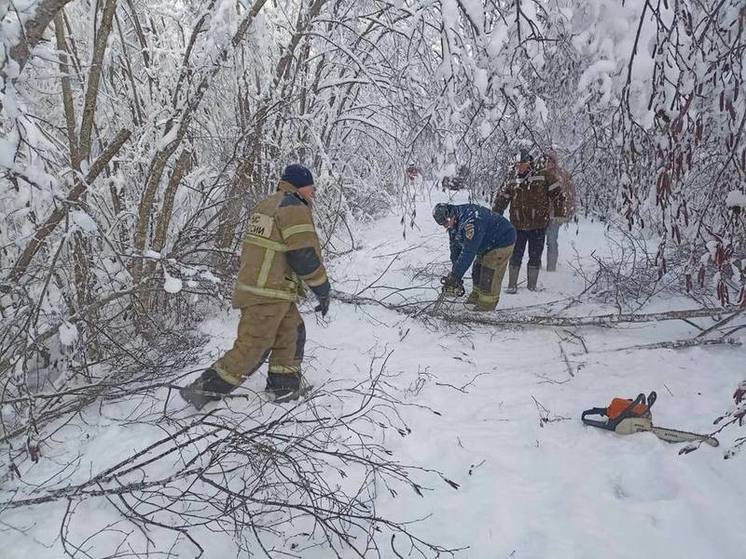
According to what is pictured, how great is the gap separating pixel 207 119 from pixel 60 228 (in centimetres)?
286

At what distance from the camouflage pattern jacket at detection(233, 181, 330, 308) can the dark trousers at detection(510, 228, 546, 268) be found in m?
3.43

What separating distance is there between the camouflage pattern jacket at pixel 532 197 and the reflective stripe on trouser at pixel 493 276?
2.57 feet

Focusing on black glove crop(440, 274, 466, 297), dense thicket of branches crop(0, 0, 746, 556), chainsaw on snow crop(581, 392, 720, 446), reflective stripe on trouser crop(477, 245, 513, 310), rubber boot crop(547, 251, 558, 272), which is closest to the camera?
dense thicket of branches crop(0, 0, 746, 556)

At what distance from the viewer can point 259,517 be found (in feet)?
8.13

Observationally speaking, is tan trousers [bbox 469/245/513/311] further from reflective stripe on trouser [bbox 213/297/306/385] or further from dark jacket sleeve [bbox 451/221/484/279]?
reflective stripe on trouser [bbox 213/297/306/385]

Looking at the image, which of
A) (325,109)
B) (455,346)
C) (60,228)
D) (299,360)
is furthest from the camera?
(325,109)

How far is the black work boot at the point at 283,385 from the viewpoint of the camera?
11.7ft

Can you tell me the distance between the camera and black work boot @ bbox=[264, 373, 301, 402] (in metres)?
3.57

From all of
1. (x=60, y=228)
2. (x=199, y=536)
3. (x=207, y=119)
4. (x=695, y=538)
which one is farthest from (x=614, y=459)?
(x=207, y=119)

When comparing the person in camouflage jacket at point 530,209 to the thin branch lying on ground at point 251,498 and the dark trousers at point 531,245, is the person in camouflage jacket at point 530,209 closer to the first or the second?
the dark trousers at point 531,245

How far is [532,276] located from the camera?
623cm

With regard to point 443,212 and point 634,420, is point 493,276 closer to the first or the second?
point 443,212

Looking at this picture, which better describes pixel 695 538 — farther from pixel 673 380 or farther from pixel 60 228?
pixel 60 228

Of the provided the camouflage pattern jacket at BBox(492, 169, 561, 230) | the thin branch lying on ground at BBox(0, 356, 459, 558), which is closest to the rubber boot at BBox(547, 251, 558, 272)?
the camouflage pattern jacket at BBox(492, 169, 561, 230)
